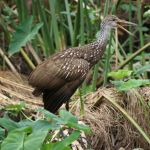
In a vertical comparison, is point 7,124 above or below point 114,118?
above

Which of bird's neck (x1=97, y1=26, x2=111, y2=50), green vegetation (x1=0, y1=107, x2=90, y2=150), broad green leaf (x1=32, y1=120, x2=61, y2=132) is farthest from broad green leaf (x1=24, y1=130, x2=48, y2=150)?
bird's neck (x1=97, y1=26, x2=111, y2=50)

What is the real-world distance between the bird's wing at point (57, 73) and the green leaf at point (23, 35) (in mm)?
737

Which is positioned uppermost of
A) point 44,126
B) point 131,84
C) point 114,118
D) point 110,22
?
point 44,126

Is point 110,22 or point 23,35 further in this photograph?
point 23,35

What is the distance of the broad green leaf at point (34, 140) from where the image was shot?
4227mm

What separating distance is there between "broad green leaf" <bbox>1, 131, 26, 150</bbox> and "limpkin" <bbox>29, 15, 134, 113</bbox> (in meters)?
1.76

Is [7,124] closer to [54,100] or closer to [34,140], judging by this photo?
[34,140]

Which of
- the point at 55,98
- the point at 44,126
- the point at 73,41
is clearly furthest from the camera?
the point at 73,41

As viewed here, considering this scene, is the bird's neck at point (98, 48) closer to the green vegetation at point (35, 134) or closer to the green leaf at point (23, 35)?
the green leaf at point (23, 35)

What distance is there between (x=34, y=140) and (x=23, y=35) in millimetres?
3083

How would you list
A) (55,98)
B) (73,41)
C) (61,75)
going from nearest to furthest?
(55,98) < (61,75) < (73,41)

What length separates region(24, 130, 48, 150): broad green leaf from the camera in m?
4.23

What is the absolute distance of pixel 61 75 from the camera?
20.4 feet

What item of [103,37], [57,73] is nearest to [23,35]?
[103,37]
